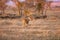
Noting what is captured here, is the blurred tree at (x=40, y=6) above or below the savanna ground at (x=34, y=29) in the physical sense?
above

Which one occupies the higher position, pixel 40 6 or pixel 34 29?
pixel 40 6

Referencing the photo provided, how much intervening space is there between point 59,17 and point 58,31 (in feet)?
0.59

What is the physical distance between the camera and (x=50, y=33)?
1769 mm

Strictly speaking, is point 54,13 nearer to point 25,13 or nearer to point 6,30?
point 25,13

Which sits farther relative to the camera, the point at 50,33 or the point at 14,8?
the point at 14,8

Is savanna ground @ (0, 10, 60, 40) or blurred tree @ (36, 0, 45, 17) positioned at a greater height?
blurred tree @ (36, 0, 45, 17)

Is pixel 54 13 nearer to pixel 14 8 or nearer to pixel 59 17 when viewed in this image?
pixel 59 17

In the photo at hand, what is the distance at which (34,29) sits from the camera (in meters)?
1.81

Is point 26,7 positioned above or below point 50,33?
above

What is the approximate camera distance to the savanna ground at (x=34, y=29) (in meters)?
1.77

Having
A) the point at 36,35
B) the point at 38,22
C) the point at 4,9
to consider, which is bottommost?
the point at 36,35

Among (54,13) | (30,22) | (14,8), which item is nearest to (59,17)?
(54,13)

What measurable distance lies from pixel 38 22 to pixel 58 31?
25 centimetres

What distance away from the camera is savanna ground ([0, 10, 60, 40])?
5.80 ft
